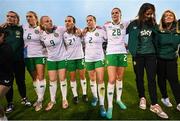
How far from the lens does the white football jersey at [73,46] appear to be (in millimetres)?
11844

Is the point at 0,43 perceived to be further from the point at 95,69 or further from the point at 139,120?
the point at 139,120

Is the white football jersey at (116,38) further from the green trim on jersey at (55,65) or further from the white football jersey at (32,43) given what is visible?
the white football jersey at (32,43)

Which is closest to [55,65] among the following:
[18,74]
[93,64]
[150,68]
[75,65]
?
[75,65]

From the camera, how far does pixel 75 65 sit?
12.1 m

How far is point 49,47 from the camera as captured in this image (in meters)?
11.4

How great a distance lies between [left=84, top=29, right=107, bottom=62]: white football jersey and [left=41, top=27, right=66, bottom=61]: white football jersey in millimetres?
794

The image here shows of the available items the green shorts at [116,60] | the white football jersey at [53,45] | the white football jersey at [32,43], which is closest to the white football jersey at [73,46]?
the white football jersey at [53,45]

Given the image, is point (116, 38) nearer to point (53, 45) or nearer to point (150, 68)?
point (150, 68)

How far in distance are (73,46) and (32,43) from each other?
4.17ft

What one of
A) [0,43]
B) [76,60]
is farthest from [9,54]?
[76,60]

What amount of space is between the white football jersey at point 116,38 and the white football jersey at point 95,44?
0.41 m

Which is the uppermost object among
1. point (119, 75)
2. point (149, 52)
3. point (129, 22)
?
point (129, 22)

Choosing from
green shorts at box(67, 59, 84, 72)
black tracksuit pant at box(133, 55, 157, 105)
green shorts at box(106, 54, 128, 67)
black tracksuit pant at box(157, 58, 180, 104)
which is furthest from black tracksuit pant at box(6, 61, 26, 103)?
black tracksuit pant at box(157, 58, 180, 104)

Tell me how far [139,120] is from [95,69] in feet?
7.02
